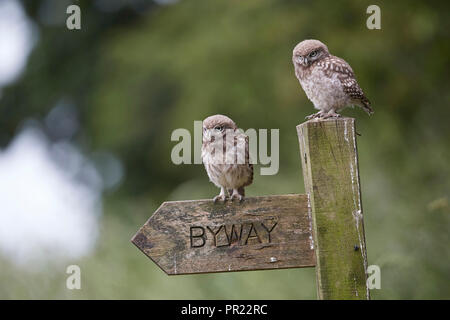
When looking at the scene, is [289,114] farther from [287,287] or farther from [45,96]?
[45,96]

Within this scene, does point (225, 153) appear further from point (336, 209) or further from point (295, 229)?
point (336, 209)

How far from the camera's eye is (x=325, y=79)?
3.27 meters

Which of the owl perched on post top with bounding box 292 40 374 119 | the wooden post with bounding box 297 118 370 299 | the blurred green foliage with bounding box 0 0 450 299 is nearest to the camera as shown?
the wooden post with bounding box 297 118 370 299

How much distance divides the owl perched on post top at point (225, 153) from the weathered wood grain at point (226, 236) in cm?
79

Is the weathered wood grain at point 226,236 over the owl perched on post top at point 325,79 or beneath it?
beneath

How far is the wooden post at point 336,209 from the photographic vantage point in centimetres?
242

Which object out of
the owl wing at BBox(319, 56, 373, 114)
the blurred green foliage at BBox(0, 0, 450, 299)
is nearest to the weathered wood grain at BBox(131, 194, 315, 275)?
the owl wing at BBox(319, 56, 373, 114)

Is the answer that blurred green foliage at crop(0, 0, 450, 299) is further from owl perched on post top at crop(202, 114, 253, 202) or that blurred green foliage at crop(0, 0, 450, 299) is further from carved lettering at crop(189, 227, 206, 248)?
carved lettering at crop(189, 227, 206, 248)

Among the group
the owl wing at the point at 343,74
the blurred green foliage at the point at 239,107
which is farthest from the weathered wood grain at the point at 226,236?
the blurred green foliage at the point at 239,107

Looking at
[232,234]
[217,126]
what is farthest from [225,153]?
[232,234]

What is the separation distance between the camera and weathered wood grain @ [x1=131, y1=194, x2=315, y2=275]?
2.50m

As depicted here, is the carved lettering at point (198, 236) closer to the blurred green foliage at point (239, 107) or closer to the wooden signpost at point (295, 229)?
the wooden signpost at point (295, 229)
